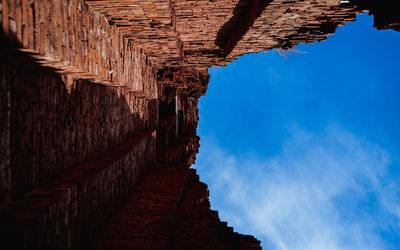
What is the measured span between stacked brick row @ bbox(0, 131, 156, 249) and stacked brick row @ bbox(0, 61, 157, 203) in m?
0.20

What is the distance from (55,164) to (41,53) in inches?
66.8

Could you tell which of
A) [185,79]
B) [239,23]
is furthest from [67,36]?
[185,79]

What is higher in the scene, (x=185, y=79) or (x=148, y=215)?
(x=185, y=79)

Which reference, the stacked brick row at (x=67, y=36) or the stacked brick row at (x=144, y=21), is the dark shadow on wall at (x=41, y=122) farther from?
the stacked brick row at (x=144, y=21)

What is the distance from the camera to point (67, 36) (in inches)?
112

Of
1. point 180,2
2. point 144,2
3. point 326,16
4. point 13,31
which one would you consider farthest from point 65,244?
point 326,16

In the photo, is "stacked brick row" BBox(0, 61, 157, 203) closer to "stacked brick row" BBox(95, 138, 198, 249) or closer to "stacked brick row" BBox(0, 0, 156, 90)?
"stacked brick row" BBox(0, 0, 156, 90)

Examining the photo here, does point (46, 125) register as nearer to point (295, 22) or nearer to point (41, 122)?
point (41, 122)

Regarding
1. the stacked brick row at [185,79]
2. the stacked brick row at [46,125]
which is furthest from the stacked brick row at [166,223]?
the stacked brick row at [185,79]

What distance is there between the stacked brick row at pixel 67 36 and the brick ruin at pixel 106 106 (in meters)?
0.01

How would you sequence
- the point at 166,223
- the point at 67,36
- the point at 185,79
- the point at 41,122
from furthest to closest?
the point at 185,79
the point at 166,223
the point at 41,122
the point at 67,36

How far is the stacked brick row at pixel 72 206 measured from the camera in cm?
224

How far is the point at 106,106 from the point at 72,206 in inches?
98.1

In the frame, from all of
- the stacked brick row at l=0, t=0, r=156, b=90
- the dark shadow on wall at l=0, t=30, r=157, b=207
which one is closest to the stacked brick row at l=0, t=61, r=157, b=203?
the dark shadow on wall at l=0, t=30, r=157, b=207
